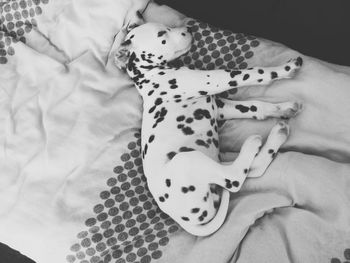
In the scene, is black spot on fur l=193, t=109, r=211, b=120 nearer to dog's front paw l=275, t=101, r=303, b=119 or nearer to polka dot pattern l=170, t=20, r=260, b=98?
polka dot pattern l=170, t=20, r=260, b=98

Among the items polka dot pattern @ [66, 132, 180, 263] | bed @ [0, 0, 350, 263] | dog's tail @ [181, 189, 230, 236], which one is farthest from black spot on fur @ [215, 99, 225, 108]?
polka dot pattern @ [66, 132, 180, 263]

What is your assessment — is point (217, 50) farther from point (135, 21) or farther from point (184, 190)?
point (184, 190)

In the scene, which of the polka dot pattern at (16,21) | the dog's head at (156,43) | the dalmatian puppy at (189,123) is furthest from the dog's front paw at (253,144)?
the polka dot pattern at (16,21)

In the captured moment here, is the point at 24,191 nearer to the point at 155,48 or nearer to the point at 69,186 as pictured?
the point at 69,186

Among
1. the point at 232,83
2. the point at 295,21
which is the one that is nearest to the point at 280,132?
the point at 232,83

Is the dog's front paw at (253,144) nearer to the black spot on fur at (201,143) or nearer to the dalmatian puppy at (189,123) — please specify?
the dalmatian puppy at (189,123)

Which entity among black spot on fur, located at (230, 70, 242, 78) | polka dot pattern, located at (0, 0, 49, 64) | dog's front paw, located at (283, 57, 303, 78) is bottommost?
polka dot pattern, located at (0, 0, 49, 64)

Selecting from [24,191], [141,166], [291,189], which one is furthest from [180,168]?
[24,191]

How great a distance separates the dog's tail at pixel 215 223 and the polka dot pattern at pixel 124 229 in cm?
14

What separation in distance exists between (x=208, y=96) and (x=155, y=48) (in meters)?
0.37

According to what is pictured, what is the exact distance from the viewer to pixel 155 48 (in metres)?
1.93

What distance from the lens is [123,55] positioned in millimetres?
2012

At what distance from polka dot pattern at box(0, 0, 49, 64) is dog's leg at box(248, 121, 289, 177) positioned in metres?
1.60

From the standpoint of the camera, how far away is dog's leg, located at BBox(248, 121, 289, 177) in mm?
1743
